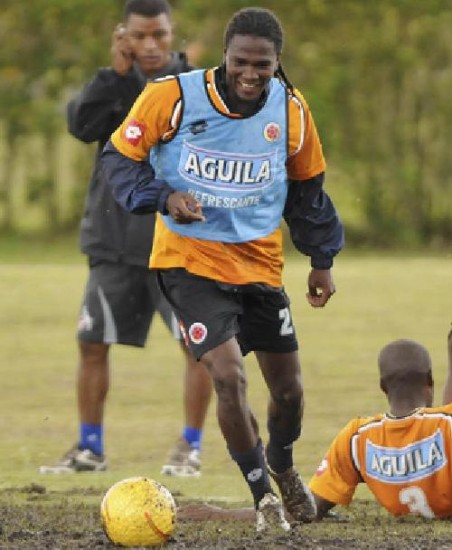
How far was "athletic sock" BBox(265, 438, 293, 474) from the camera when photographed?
7.40 metres

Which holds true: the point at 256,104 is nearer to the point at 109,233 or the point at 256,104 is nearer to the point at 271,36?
the point at 271,36

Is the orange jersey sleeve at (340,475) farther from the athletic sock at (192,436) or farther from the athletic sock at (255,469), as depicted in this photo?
the athletic sock at (192,436)

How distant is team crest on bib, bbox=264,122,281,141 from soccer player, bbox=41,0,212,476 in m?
2.54

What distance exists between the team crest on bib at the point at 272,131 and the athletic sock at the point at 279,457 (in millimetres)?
1338

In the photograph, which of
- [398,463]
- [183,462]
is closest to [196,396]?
[183,462]

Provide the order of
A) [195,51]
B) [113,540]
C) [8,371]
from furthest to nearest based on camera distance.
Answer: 1. [8,371]
2. [195,51]
3. [113,540]

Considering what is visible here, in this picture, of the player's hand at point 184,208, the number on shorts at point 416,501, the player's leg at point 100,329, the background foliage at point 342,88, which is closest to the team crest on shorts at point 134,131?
the player's hand at point 184,208

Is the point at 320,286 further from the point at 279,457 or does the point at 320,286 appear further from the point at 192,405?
the point at 192,405

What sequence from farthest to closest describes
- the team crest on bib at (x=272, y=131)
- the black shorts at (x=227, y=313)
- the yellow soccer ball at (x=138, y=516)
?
the team crest on bib at (x=272, y=131) < the black shorts at (x=227, y=313) < the yellow soccer ball at (x=138, y=516)

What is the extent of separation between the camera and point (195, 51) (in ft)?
38.9

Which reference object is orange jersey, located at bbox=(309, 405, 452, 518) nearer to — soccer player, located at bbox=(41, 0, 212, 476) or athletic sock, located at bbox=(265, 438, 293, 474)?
athletic sock, located at bbox=(265, 438, 293, 474)

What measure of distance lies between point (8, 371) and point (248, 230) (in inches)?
271

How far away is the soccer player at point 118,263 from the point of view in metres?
9.62

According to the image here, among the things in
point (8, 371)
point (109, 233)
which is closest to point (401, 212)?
point (8, 371)
